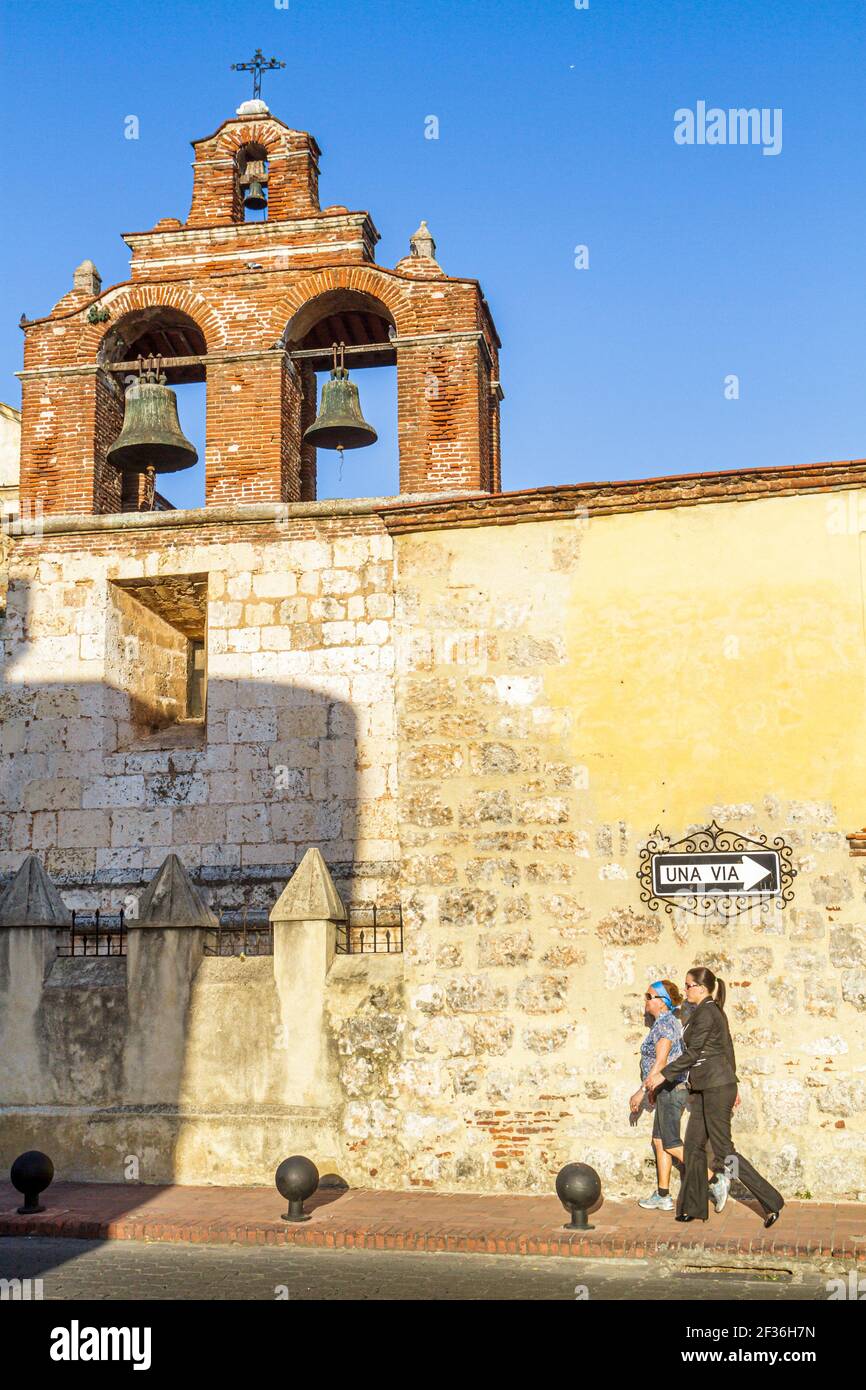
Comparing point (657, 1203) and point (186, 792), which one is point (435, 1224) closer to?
point (657, 1203)

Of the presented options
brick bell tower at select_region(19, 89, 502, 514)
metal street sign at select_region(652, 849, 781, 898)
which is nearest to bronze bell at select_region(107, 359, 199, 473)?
brick bell tower at select_region(19, 89, 502, 514)

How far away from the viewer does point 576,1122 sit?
1041cm

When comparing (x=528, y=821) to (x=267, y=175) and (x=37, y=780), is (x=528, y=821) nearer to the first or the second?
(x=37, y=780)

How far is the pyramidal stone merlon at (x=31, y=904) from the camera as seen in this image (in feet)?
39.4

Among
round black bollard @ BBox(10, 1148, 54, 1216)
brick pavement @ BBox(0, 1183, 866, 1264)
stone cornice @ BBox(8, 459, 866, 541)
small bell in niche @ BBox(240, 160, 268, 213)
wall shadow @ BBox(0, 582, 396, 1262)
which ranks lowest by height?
brick pavement @ BBox(0, 1183, 866, 1264)

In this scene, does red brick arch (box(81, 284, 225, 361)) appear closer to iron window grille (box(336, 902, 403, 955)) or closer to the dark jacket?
iron window grille (box(336, 902, 403, 955))

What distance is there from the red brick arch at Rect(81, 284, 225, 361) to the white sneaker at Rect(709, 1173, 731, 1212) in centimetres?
1092

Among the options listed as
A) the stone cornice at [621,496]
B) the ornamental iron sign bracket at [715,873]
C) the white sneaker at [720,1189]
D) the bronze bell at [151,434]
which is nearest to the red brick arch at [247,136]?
the bronze bell at [151,434]

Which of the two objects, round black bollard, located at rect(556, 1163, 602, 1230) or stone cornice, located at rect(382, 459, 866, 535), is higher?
stone cornice, located at rect(382, 459, 866, 535)

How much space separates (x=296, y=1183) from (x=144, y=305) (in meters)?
10.7

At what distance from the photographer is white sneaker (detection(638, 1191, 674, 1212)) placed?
9870 mm

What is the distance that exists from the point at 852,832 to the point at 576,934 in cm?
206

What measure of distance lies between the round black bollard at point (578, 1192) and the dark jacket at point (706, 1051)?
36.3 inches

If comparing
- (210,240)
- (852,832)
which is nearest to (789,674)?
(852,832)
